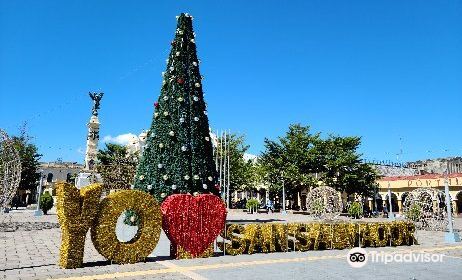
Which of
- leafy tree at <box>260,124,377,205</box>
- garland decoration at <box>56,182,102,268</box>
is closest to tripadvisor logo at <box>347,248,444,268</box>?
garland decoration at <box>56,182,102,268</box>

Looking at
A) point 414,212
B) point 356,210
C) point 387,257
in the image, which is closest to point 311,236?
point 387,257

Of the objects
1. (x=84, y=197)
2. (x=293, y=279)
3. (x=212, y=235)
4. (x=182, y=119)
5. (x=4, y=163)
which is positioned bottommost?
(x=293, y=279)

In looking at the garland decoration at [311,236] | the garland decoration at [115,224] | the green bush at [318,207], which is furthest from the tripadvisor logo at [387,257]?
the green bush at [318,207]

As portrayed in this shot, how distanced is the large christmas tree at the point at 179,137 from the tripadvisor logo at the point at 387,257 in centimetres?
967

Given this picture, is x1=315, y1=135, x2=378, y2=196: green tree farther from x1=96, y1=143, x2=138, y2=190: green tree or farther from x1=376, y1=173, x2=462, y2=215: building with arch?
x1=96, y1=143, x2=138, y2=190: green tree

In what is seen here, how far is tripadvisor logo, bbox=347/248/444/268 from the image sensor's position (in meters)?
11.8

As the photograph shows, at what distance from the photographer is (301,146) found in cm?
4431

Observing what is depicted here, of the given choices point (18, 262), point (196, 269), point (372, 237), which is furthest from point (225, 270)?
point (372, 237)

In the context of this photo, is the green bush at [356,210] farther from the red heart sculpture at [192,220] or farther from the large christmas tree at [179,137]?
the red heart sculpture at [192,220]

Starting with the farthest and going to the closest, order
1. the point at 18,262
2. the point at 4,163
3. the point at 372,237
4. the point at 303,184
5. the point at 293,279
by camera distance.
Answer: the point at 303,184, the point at 4,163, the point at 372,237, the point at 18,262, the point at 293,279

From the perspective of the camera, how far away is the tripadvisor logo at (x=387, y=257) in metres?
11.8

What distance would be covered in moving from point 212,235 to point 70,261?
4.51m

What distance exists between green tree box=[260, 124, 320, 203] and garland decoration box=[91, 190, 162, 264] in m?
32.1

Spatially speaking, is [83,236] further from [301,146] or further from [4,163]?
[301,146]
